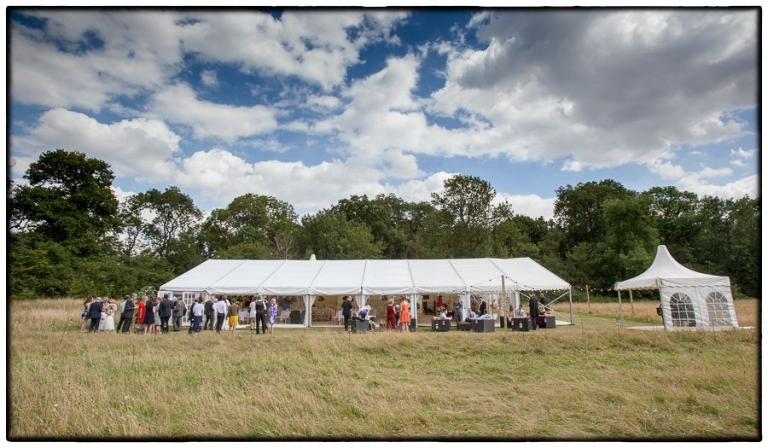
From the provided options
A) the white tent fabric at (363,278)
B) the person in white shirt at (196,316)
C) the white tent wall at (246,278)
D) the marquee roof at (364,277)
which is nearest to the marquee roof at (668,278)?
the marquee roof at (364,277)

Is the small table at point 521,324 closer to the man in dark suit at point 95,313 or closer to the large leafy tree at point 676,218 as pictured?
the man in dark suit at point 95,313

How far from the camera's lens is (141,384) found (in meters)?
5.98

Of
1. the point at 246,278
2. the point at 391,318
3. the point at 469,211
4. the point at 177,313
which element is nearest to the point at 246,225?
the point at 469,211

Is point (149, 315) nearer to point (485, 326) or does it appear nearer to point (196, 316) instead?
point (196, 316)

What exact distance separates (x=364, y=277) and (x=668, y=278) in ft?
30.6

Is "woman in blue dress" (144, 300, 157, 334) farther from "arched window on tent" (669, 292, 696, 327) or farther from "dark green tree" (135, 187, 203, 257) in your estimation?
"dark green tree" (135, 187, 203, 257)

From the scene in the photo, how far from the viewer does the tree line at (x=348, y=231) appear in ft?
81.5

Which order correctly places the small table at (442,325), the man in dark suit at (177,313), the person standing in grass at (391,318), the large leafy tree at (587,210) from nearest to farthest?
the man in dark suit at (177,313), the small table at (442,325), the person standing in grass at (391,318), the large leafy tree at (587,210)

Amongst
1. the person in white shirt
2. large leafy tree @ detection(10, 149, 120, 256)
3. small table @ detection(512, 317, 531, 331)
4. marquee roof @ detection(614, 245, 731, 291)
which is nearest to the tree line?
large leafy tree @ detection(10, 149, 120, 256)

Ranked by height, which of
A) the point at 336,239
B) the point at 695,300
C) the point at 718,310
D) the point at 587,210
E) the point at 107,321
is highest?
the point at 587,210

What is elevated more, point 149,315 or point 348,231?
point 348,231

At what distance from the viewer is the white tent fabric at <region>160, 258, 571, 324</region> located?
14.6m

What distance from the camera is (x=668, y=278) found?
12086 millimetres

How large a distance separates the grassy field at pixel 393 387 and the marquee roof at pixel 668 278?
65.5 inches
